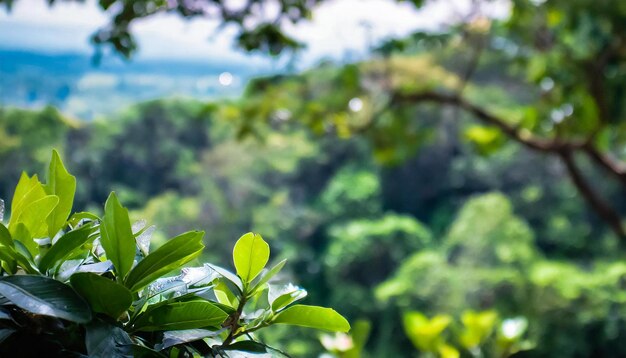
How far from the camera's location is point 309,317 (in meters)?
0.32

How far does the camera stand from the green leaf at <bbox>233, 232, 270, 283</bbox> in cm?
31

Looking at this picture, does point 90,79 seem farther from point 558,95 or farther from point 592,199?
point 592,199

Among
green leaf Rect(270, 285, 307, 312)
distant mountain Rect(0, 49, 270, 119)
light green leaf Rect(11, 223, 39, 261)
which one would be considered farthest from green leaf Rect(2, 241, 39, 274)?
distant mountain Rect(0, 49, 270, 119)

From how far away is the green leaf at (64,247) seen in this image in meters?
0.29

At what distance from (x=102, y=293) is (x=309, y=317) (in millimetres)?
95

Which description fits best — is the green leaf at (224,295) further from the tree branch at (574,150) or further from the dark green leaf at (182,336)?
the tree branch at (574,150)

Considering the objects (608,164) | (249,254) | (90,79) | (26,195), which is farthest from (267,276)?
(90,79)

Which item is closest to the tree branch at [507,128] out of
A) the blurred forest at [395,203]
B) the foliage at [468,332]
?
the foliage at [468,332]

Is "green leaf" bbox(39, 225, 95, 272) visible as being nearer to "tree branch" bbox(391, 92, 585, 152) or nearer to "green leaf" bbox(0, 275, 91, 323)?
"green leaf" bbox(0, 275, 91, 323)

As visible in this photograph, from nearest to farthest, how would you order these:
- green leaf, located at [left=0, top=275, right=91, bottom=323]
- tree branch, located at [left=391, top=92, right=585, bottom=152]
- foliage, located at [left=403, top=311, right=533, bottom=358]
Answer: green leaf, located at [left=0, top=275, right=91, bottom=323]
foliage, located at [left=403, top=311, right=533, bottom=358]
tree branch, located at [left=391, top=92, right=585, bottom=152]

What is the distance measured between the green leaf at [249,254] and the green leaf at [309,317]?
25 millimetres

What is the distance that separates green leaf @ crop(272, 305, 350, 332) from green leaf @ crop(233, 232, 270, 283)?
0.02m

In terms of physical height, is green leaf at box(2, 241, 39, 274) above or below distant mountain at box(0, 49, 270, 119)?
below

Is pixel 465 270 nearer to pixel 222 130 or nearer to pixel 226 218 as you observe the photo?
pixel 226 218
